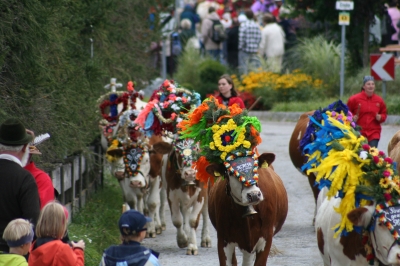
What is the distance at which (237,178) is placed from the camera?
340 inches

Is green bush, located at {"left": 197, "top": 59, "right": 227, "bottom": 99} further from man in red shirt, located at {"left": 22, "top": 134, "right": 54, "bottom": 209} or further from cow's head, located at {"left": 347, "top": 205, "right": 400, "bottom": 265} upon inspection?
cow's head, located at {"left": 347, "top": 205, "right": 400, "bottom": 265}

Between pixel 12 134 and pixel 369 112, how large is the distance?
8715mm

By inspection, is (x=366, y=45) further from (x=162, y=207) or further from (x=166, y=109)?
(x=166, y=109)

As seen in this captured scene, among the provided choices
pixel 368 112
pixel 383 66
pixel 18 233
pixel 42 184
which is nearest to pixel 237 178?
pixel 42 184

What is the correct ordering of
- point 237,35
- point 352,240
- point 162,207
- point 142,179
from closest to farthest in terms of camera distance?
point 352,240, point 142,179, point 162,207, point 237,35

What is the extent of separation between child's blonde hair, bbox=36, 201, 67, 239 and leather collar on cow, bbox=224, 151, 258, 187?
8.73 ft

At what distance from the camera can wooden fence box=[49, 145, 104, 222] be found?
11.9 metres

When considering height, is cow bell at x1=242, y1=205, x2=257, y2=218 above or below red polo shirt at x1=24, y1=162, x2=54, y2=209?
below

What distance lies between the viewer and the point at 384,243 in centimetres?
692

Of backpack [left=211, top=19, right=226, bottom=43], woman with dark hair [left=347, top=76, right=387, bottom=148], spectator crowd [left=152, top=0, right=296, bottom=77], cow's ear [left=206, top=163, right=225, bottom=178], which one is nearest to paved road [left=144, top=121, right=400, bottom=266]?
woman with dark hair [left=347, top=76, right=387, bottom=148]

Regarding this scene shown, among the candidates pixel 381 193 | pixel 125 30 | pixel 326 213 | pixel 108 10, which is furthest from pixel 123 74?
pixel 381 193

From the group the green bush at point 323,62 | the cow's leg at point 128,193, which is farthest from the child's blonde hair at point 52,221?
the green bush at point 323,62

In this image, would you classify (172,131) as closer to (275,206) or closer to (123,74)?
(275,206)

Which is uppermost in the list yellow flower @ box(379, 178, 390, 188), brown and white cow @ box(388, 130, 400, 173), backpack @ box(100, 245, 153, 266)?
yellow flower @ box(379, 178, 390, 188)
